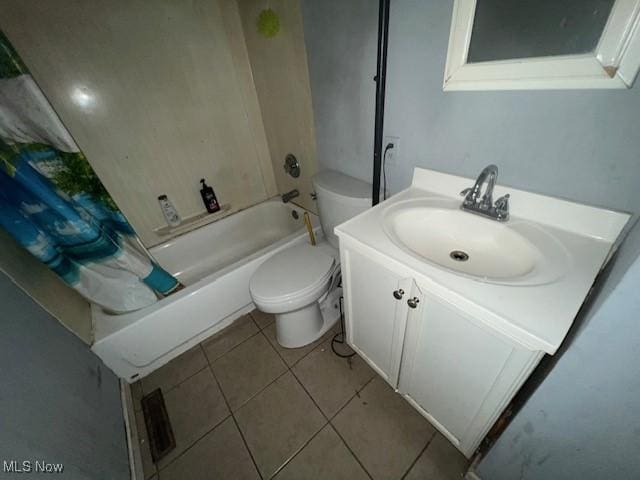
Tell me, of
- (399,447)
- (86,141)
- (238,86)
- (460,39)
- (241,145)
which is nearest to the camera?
(460,39)

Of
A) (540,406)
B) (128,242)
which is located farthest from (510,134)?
(128,242)

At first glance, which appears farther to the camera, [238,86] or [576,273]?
[238,86]

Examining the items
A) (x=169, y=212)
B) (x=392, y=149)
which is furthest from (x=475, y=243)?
(x=169, y=212)

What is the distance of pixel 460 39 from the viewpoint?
706mm

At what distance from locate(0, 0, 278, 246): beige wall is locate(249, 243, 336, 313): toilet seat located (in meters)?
0.99

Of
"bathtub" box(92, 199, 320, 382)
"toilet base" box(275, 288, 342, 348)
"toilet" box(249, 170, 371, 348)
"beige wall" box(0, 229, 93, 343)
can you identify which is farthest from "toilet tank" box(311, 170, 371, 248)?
"beige wall" box(0, 229, 93, 343)

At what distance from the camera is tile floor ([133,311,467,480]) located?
91cm

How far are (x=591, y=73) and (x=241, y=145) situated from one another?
1810 mm

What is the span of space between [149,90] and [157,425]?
5.78 feet

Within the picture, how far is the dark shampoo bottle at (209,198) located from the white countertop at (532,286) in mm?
1388

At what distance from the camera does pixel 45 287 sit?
993 millimetres

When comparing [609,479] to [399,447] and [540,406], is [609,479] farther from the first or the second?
[399,447]

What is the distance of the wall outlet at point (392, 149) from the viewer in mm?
1011

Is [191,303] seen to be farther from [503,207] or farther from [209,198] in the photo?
[503,207]
